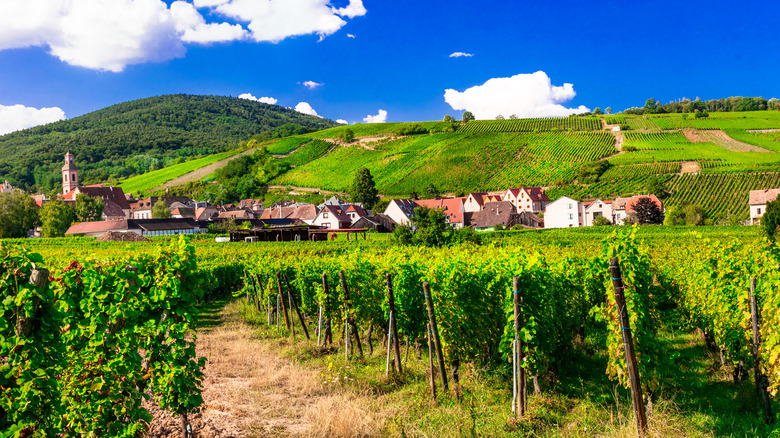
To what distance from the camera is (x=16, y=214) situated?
7181cm

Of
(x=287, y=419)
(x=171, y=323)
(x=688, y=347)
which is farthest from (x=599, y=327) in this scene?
(x=171, y=323)

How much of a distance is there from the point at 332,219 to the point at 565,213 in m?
35.8

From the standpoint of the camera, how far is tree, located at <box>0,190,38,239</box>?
70500 mm

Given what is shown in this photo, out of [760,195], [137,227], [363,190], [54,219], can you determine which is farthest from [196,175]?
[760,195]

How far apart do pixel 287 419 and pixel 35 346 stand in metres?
3.88

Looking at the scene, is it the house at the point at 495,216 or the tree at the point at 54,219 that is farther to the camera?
the tree at the point at 54,219

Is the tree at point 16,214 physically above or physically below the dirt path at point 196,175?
below

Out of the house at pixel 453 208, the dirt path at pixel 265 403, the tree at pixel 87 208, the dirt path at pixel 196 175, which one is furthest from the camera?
the dirt path at pixel 196 175

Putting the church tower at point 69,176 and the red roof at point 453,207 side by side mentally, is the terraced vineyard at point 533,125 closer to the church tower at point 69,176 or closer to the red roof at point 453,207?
the red roof at point 453,207

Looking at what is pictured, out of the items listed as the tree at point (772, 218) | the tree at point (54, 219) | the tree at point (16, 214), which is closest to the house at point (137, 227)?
the tree at point (54, 219)

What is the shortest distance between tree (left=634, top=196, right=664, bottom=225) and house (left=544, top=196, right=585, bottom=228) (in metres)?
7.76

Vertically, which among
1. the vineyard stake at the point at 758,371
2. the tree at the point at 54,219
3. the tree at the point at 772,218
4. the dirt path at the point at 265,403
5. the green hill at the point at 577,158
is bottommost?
the dirt path at the point at 265,403

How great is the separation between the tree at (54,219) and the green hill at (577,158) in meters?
51.2

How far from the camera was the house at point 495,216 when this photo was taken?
235 ft
